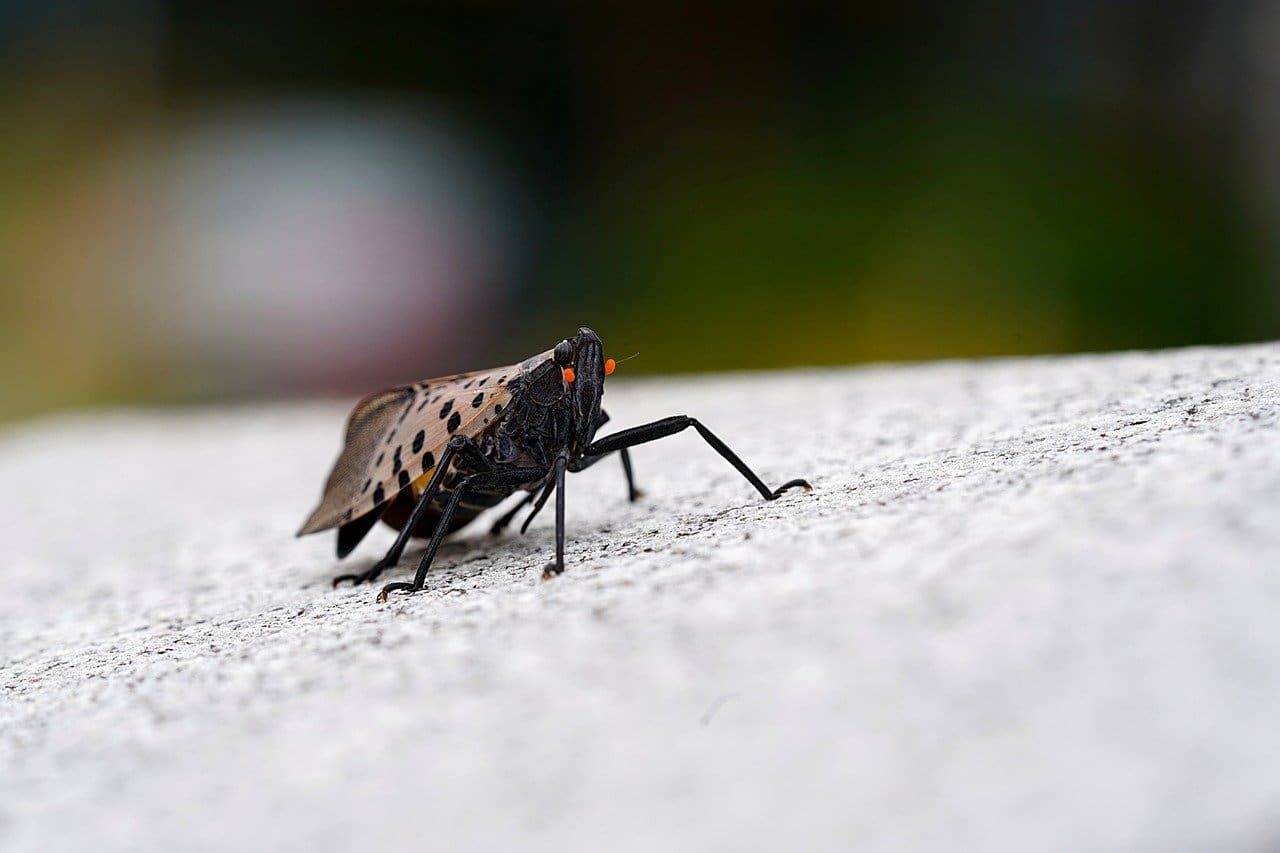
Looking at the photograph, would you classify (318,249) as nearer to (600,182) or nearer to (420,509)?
(600,182)

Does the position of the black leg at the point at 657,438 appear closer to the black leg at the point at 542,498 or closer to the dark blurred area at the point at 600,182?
the black leg at the point at 542,498

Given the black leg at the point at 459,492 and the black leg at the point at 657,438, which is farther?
the black leg at the point at 657,438

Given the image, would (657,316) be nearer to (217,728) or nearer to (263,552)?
(263,552)

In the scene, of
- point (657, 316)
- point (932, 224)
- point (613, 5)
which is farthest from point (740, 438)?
point (613, 5)

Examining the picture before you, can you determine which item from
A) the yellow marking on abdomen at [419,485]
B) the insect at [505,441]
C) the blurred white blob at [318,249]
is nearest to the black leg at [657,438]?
the insect at [505,441]

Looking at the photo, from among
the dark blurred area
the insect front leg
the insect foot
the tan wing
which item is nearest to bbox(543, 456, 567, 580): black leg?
the insect front leg
